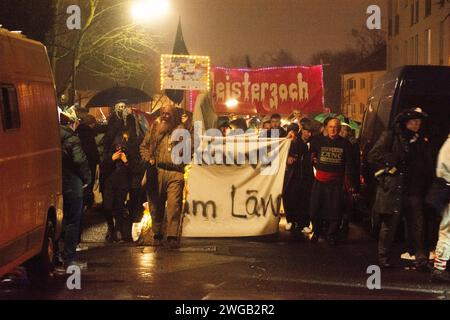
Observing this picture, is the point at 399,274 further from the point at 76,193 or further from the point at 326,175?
the point at 76,193

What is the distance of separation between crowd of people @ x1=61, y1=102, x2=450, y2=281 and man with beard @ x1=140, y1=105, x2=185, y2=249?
1cm

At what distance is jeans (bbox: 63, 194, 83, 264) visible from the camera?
10211 mm

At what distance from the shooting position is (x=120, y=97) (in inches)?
615

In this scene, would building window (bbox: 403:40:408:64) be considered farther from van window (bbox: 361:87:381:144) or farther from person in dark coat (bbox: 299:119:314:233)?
person in dark coat (bbox: 299:119:314:233)

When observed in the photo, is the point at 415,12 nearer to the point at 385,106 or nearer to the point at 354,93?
the point at 385,106

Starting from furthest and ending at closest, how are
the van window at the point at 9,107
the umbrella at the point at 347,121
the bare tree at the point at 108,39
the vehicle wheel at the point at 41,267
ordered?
1. the bare tree at the point at 108,39
2. the umbrella at the point at 347,121
3. the vehicle wheel at the point at 41,267
4. the van window at the point at 9,107

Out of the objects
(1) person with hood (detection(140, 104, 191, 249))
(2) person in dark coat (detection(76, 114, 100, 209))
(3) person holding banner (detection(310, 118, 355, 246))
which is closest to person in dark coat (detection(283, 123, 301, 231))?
(3) person holding banner (detection(310, 118, 355, 246))

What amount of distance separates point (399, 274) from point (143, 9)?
530 inches

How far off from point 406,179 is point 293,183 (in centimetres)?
360

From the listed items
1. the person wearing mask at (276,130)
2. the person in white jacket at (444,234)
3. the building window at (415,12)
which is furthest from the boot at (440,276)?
the building window at (415,12)

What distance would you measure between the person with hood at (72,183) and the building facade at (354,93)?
268ft

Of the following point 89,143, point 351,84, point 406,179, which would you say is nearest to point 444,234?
point 406,179

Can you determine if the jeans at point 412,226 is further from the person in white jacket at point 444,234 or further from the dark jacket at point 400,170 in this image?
the person in white jacket at point 444,234

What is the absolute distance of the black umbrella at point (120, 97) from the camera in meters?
15.3
